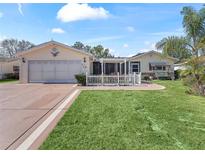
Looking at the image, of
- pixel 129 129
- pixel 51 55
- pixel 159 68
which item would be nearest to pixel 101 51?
pixel 159 68

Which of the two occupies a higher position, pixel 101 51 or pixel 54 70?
pixel 101 51

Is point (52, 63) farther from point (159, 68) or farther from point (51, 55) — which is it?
point (159, 68)

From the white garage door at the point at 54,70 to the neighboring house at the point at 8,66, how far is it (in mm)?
13445

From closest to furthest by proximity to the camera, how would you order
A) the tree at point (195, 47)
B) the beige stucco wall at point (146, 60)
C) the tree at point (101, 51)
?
the tree at point (195, 47), the beige stucco wall at point (146, 60), the tree at point (101, 51)

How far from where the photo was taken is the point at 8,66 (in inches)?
1486

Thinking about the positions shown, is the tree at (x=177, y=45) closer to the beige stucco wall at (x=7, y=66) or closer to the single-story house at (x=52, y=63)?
the single-story house at (x=52, y=63)

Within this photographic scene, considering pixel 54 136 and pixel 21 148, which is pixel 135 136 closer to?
pixel 54 136

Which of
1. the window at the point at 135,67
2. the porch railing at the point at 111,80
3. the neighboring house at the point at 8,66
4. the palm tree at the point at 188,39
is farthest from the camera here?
the neighboring house at the point at 8,66

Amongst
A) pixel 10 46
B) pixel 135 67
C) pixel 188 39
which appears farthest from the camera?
pixel 10 46

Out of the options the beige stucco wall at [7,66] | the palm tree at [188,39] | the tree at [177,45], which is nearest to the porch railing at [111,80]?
the palm tree at [188,39]

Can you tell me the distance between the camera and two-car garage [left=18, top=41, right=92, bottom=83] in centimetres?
2431

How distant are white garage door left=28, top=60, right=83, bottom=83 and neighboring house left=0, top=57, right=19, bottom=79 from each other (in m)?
13.4

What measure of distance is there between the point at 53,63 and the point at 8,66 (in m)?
16.5

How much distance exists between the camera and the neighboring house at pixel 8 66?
35825 millimetres
